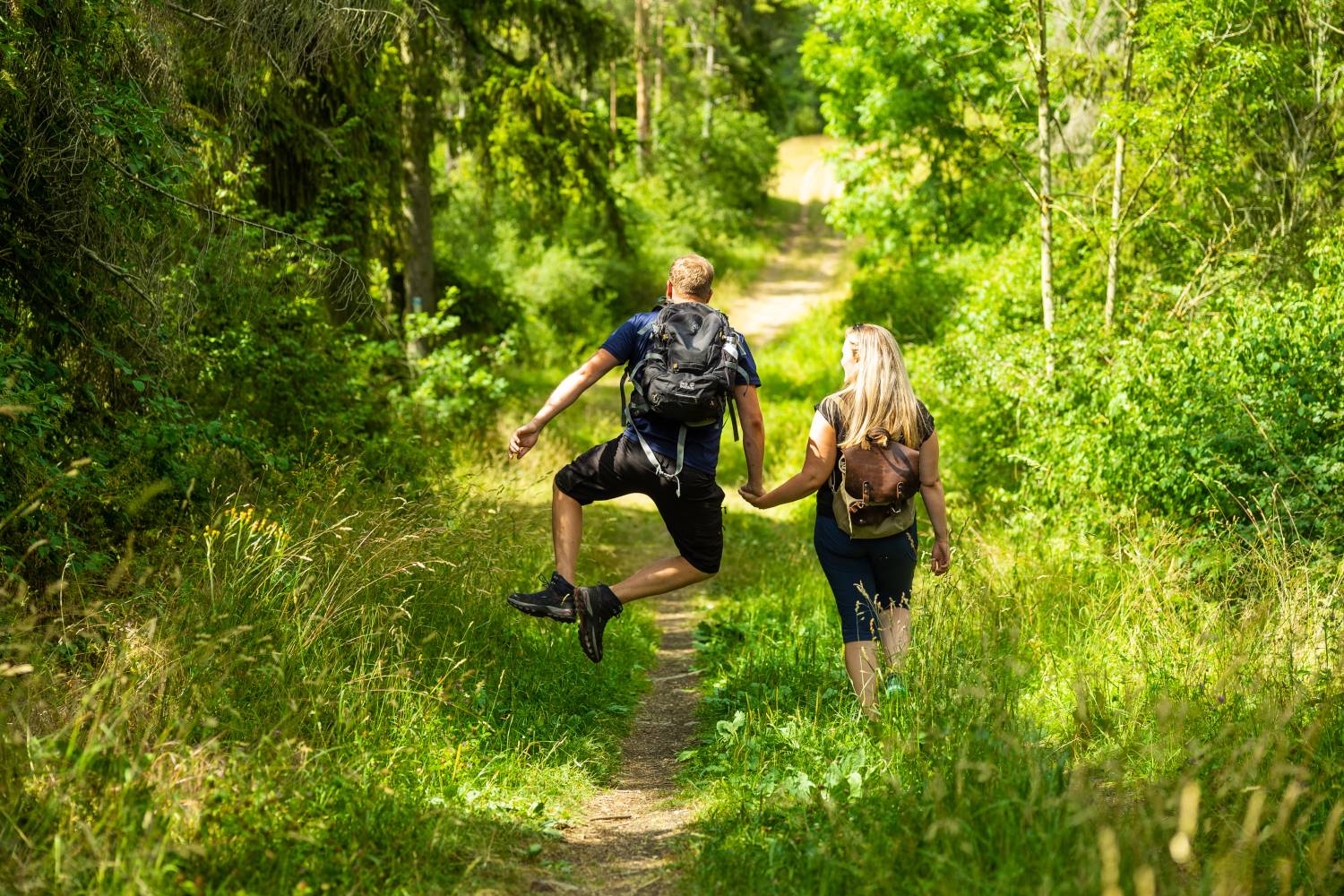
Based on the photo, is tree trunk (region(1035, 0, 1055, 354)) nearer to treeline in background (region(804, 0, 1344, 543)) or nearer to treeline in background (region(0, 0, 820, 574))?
treeline in background (region(804, 0, 1344, 543))

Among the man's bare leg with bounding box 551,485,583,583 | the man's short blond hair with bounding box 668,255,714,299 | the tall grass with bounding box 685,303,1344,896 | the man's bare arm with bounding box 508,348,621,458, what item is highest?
the man's short blond hair with bounding box 668,255,714,299

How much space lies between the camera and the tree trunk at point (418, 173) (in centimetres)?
1183

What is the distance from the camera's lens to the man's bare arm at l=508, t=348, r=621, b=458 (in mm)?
5418

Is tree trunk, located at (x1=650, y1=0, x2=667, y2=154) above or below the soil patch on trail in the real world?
above

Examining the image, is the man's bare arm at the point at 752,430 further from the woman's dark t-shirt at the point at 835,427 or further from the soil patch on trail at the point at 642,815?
the soil patch on trail at the point at 642,815

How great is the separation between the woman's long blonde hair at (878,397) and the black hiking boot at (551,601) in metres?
1.62

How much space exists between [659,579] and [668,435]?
2.75 feet

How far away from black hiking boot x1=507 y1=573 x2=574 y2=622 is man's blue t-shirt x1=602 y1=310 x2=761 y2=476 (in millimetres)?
842

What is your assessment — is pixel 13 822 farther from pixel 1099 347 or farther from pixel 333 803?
pixel 1099 347

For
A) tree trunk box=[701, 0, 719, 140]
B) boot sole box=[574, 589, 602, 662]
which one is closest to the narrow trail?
boot sole box=[574, 589, 602, 662]

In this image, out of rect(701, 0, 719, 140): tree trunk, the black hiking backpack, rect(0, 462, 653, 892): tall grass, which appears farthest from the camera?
rect(701, 0, 719, 140): tree trunk

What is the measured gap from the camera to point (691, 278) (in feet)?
18.2

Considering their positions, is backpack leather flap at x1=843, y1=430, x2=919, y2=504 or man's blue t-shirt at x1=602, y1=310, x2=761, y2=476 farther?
man's blue t-shirt at x1=602, y1=310, x2=761, y2=476

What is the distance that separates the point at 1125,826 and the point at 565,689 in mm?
3229
